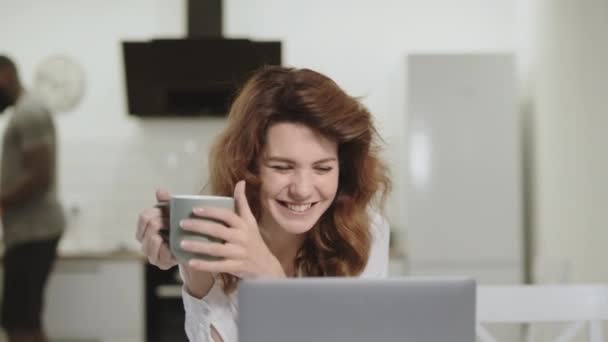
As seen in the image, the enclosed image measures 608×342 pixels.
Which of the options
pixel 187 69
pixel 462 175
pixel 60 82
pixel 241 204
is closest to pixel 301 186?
pixel 241 204

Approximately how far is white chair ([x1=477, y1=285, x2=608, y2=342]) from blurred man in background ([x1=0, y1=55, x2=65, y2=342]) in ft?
6.37

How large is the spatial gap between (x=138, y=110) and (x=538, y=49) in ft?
7.49

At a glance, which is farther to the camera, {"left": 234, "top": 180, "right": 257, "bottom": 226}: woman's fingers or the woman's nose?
the woman's nose

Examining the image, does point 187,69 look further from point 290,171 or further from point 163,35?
point 290,171

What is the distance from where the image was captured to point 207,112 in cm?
443

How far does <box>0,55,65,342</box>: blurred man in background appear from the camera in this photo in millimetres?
2881

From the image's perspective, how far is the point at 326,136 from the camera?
1243 millimetres

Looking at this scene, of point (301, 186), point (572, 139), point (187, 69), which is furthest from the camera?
point (187, 69)

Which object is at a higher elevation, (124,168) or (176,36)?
(176,36)

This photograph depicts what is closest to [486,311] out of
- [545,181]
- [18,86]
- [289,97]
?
[289,97]

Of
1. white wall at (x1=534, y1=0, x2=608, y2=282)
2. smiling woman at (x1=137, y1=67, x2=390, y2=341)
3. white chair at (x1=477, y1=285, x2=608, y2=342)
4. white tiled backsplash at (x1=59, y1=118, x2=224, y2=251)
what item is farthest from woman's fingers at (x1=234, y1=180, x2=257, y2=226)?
white tiled backsplash at (x1=59, y1=118, x2=224, y2=251)

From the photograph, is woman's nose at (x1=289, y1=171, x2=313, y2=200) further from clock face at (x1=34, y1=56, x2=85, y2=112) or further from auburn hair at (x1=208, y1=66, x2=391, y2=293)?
clock face at (x1=34, y1=56, x2=85, y2=112)

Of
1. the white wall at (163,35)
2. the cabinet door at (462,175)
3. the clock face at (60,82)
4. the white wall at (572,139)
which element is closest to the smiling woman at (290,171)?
the white wall at (572,139)

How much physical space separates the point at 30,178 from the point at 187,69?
1.60 meters
